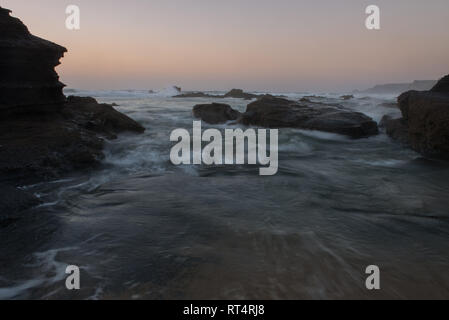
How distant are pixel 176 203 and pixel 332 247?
2236 mm

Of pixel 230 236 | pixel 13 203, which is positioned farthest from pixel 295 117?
pixel 13 203

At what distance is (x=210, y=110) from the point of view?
14.9 metres

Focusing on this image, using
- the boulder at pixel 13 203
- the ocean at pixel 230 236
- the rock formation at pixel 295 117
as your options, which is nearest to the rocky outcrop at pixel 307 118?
the rock formation at pixel 295 117

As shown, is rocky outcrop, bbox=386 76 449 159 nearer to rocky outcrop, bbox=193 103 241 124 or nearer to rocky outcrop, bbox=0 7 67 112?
rocky outcrop, bbox=193 103 241 124

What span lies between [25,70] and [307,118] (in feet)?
31.1

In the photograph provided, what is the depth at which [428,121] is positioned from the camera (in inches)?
267

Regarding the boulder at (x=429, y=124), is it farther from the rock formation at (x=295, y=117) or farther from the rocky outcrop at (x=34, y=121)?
the rocky outcrop at (x=34, y=121)

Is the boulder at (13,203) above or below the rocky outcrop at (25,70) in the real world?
below

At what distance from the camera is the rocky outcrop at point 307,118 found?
10156mm

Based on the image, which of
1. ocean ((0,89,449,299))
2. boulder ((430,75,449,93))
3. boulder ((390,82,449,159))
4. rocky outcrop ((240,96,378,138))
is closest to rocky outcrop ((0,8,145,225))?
ocean ((0,89,449,299))

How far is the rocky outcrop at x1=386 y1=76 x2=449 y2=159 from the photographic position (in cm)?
634

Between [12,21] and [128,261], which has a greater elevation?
[12,21]
